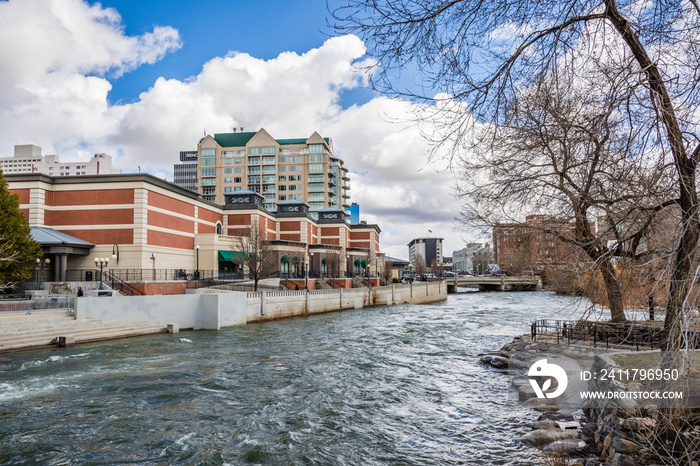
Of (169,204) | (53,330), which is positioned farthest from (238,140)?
(53,330)

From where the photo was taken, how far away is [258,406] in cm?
1105

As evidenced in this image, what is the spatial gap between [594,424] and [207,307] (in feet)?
72.4

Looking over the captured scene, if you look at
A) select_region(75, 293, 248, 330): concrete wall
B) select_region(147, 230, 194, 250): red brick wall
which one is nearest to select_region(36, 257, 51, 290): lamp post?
select_region(147, 230, 194, 250): red brick wall

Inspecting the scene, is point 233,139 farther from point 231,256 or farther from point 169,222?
point 169,222

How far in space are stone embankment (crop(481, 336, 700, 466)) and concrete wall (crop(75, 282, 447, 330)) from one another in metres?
18.8

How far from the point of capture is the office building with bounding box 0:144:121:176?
12625 cm

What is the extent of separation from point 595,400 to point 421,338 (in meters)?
14.2

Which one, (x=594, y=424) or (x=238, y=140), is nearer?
(x=594, y=424)

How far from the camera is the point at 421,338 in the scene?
2334cm

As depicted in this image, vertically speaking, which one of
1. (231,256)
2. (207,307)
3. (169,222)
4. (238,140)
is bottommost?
(207,307)

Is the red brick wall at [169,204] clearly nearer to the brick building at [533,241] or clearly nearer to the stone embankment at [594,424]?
the brick building at [533,241]

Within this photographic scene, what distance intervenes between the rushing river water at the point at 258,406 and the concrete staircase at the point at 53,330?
114 cm

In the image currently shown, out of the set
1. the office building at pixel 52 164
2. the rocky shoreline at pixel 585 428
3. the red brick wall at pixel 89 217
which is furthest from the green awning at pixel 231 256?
the office building at pixel 52 164

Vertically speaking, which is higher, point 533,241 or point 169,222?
point 169,222
